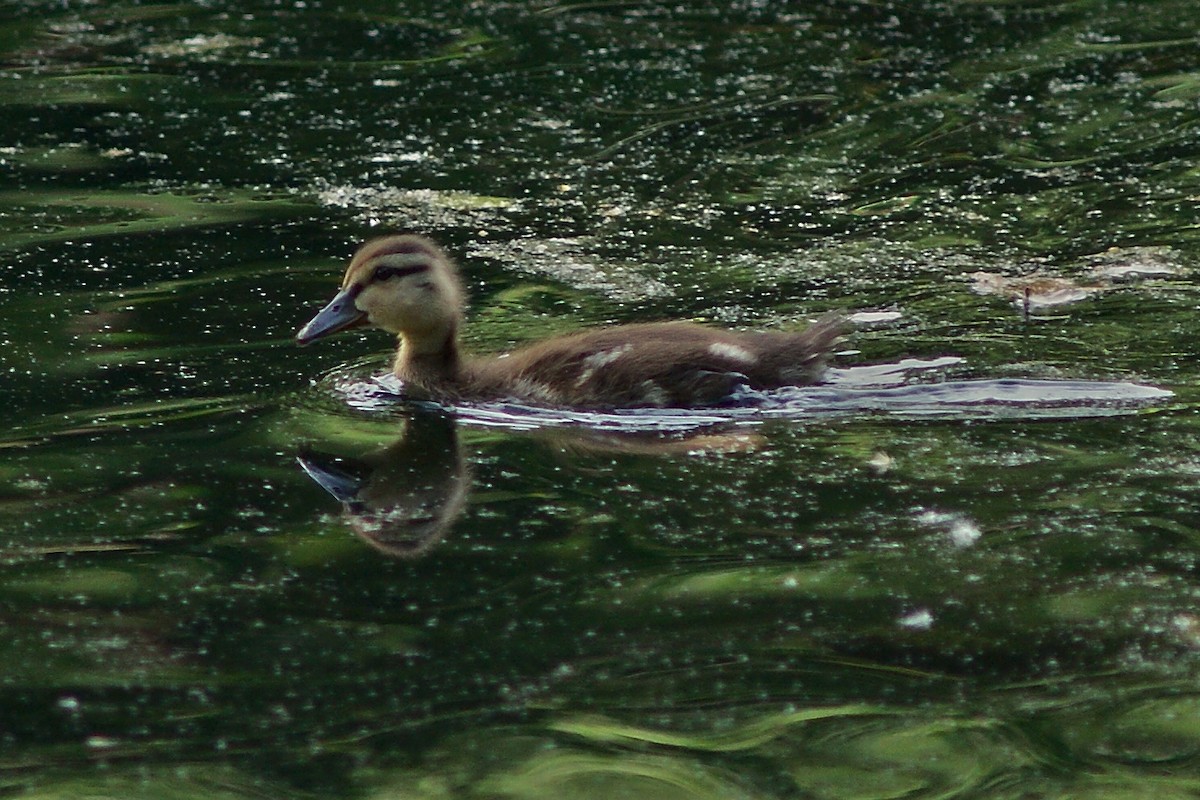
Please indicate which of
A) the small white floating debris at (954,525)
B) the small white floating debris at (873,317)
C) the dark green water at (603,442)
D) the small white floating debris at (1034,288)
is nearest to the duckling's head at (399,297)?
the dark green water at (603,442)

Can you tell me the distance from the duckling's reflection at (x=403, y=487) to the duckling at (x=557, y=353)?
34 cm

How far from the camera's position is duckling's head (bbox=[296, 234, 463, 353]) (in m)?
5.73

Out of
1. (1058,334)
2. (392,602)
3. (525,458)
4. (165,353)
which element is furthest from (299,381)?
(1058,334)

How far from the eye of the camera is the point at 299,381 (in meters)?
5.59

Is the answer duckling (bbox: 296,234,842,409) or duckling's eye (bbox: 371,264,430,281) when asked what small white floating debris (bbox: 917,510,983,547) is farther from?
duckling's eye (bbox: 371,264,430,281)

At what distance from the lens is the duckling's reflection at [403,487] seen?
14.4 feet

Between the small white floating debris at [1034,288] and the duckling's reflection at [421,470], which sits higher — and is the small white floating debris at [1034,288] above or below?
below

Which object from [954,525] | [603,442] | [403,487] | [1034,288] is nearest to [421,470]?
[403,487]

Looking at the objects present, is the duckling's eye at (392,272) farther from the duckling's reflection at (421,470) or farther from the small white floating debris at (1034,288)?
the small white floating debris at (1034,288)

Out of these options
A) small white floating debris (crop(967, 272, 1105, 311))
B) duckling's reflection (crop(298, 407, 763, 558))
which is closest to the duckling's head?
duckling's reflection (crop(298, 407, 763, 558))

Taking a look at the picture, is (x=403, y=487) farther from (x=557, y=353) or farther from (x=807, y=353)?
(x=807, y=353)

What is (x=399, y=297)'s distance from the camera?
5.73 meters

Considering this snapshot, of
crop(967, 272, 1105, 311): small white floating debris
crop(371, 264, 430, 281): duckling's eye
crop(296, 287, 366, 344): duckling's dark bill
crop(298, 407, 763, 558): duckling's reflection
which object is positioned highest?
crop(371, 264, 430, 281): duckling's eye

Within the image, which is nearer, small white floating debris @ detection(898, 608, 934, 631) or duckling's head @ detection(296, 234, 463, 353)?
small white floating debris @ detection(898, 608, 934, 631)
